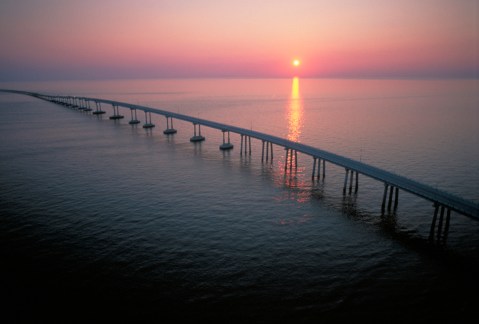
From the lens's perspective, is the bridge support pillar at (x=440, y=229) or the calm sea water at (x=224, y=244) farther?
the bridge support pillar at (x=440, y=229)

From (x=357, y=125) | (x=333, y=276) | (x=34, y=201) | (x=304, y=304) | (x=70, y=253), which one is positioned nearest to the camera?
(x=304, y=304)

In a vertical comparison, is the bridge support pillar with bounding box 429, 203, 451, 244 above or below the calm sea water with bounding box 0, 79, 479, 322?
above

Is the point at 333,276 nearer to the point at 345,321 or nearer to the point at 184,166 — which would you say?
the point at 345,321

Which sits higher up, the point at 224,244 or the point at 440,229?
the point at 440,229

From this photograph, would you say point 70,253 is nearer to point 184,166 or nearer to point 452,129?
point 184,166

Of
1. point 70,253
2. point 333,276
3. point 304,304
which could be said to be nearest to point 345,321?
point 304,304

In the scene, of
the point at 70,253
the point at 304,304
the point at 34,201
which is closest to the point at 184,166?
the point at 34,201

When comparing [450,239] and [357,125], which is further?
[357,125]

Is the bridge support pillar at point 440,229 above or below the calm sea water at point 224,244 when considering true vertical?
above

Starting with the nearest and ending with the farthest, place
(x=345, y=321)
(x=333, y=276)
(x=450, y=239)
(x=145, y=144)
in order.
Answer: (x=345, y=321) → (x=333, y=276) → (x=450, y=239) → (x=145, y=144)

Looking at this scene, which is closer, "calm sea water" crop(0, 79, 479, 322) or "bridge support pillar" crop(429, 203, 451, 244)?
"calm sea water" crop(0, 79, 479, 322)

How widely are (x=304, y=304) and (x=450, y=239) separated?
21.9 m

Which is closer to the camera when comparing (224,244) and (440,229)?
(224,244)

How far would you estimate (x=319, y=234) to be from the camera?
4156 cm
